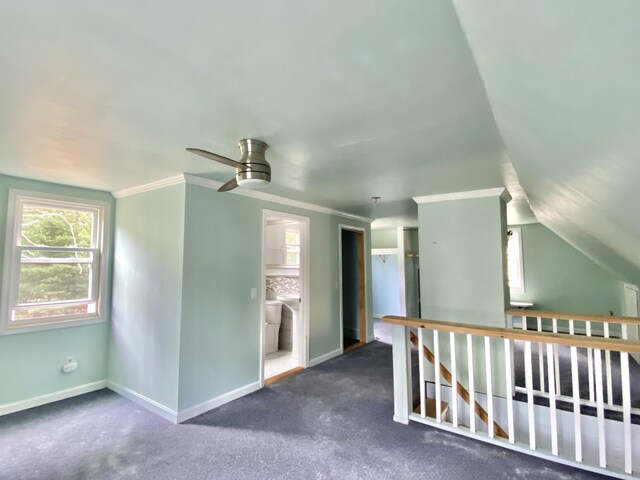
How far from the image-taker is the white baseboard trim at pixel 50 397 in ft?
9.75

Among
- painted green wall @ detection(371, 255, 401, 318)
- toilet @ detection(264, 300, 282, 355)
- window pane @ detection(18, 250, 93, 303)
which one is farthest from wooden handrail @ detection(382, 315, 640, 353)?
painted green wall @ detection(371, 255, 401, 318)

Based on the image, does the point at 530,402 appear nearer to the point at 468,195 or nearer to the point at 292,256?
the point at 468,195

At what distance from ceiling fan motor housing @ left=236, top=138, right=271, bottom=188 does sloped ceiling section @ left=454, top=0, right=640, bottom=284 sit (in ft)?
4.43

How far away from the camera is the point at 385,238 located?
7887 mm

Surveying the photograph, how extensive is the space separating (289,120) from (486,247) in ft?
8.62

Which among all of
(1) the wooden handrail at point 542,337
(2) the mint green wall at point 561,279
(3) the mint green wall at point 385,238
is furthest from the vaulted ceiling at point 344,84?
(3) the mint green wall at point 385,238

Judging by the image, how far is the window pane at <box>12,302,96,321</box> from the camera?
10.2ft

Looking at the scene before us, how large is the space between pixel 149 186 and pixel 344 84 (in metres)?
2.65

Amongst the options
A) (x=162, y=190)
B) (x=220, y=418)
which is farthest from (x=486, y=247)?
(x=162, y=190)

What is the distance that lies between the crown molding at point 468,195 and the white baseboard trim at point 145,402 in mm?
3396

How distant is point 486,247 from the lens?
335 centimetres

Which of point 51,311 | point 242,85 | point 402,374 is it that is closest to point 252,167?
point 242,85

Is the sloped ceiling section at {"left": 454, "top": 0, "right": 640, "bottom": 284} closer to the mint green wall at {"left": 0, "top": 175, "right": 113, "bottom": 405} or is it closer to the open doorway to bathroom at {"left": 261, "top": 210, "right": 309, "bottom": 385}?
the open doorway to bathroom at {"left": 261, "top": 210, "right": 309, "bottom": 385}

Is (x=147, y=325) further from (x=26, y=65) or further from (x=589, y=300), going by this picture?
(x=589, y=300)
